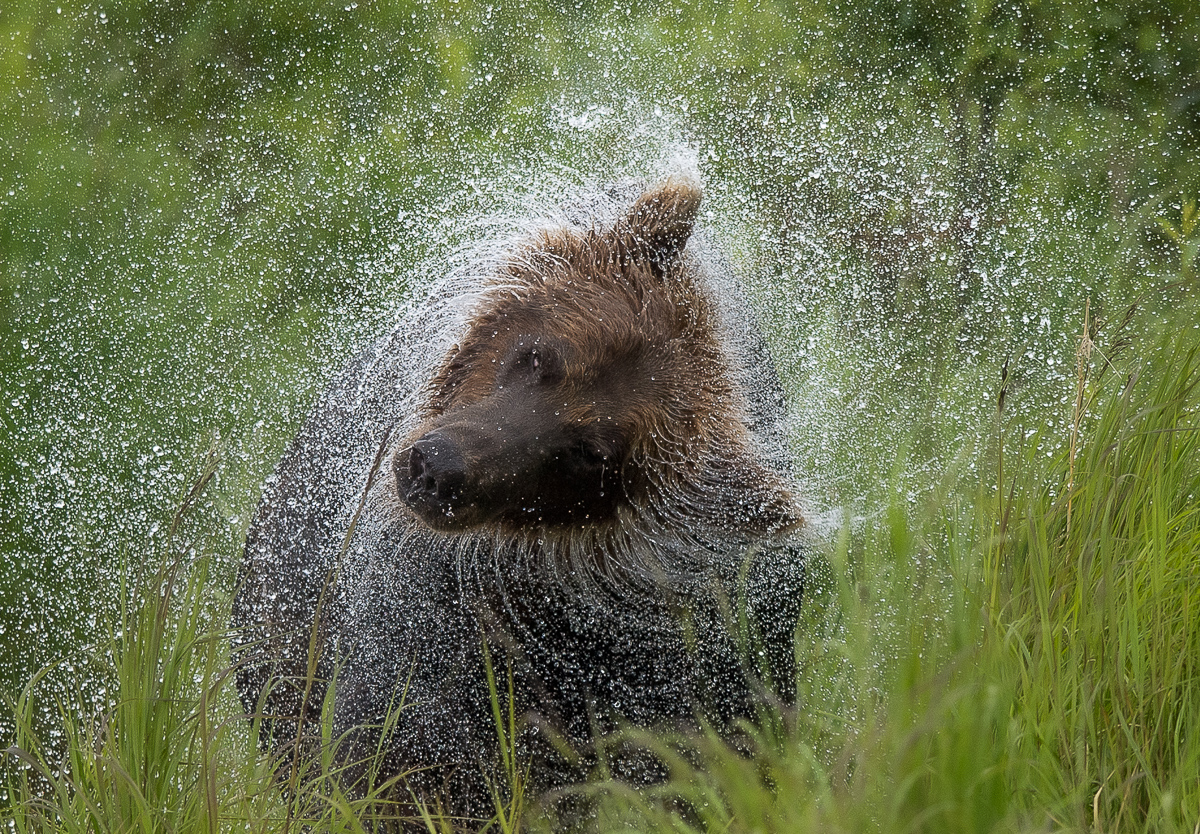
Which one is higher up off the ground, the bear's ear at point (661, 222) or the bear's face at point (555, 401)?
the bear's ear at point (661, 222)

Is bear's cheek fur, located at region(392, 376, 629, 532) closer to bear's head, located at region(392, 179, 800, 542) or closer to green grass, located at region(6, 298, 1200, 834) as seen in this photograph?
bear's head, located at region(392, 179, 800, 542)

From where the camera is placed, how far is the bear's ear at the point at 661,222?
2639mm

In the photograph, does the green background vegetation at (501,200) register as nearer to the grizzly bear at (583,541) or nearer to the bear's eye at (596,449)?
the grizzly bear at (583,541)

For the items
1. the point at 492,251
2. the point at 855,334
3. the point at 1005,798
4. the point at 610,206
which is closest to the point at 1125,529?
the point at 1005,798

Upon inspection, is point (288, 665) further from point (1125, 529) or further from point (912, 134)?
point (912, 134)

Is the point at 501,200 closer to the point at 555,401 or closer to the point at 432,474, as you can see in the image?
the point at 555,401

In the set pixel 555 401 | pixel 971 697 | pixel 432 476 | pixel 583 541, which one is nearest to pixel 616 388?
pixel 555 401

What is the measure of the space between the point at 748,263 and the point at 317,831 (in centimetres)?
302

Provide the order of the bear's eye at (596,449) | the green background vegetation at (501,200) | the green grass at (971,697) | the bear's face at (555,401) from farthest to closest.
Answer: the green background vegetation at (501,200), the bear's eye at (596,449), the bear's face at (555,401), the green grass at (971,697)

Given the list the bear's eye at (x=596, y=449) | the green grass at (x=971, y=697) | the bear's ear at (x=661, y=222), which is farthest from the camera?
the bear's ear at (x=661, y=222)

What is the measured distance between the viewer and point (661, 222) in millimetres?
2648

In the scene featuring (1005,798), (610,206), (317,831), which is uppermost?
(610,206)

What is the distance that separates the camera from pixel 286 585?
115 inches

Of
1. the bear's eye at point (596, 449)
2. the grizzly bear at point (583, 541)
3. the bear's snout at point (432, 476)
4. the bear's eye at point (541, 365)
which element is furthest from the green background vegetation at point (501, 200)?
the bear's snout at point (432, 476)
